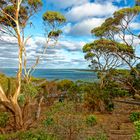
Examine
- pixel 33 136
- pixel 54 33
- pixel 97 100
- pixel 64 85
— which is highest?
pixel 54 33

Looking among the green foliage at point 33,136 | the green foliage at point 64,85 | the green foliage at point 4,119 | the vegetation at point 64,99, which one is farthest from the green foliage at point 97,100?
the green foliage at point 33,136

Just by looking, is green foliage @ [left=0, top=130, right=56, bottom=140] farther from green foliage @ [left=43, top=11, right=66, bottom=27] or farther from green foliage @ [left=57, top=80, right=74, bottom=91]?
green foliage @ [left=57, top=80, right=74, bottom=91]

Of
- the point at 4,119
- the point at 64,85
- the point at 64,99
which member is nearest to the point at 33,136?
the point at 4,119

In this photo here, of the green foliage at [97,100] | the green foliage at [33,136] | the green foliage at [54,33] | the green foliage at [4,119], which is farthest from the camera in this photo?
the green foliage at [54,33]

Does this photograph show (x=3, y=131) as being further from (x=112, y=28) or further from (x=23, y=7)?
(x=112, y=28)

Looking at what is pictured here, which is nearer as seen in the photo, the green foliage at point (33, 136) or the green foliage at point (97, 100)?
the green foliage at point (33, 136)

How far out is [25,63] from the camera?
79.0ft

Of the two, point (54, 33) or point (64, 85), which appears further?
point (64, 85)

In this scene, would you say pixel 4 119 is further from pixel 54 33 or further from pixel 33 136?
pixel 54 33

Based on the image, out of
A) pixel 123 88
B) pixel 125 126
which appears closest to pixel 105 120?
pixel 125 126

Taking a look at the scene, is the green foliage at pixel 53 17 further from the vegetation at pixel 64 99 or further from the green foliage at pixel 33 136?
the green foliage at pixel 33 136

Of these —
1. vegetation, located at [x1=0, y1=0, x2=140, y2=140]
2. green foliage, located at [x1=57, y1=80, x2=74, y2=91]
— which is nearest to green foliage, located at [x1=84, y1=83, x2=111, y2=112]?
vegetation, located at [x1=0, y1=0, x2=140, y2=140]

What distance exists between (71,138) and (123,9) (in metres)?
14.5

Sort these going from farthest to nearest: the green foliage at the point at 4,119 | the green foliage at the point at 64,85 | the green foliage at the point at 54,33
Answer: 1. the green foliage at the point at 64,85
2. the green foliage at the point at 54,33
3. the green foliage at the point at 4,119
